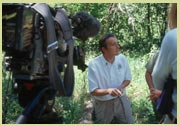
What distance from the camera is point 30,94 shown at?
2.80m

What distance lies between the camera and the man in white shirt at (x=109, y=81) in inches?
124

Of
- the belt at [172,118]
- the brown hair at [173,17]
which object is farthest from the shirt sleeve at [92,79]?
the brown hair at [173,17]

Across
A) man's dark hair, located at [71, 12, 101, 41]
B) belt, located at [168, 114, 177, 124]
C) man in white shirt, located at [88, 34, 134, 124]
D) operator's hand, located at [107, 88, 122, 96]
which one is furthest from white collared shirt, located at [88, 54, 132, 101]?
belt, located at [168, 114, 177, 124]

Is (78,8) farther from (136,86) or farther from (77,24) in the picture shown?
(77,24)

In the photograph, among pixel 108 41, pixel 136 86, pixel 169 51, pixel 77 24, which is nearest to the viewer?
pixel 169 51

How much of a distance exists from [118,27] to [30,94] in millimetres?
5760

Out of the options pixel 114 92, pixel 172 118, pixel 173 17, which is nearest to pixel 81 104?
pixel 114 92

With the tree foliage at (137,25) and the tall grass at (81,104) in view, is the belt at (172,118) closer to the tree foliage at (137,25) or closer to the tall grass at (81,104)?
the tall grass at (81,104)

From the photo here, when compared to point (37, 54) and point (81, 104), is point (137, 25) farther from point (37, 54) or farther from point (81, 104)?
point (37, 54)

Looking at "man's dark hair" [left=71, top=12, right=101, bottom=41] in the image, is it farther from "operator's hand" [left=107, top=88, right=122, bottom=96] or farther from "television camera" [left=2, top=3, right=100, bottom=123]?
"operator's hand" [left=107, top=88, right=122, bottom=96]

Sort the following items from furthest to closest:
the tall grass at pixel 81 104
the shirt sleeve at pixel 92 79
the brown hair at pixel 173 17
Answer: the tall grass at pixel 81 104 → the shirt sleeve at pixel 92 79 → the brown hair at pixel 173 17

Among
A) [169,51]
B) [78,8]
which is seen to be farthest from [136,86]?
[169,51]

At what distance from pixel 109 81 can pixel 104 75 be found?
60 mm

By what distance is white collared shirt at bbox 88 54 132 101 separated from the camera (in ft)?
10.3
